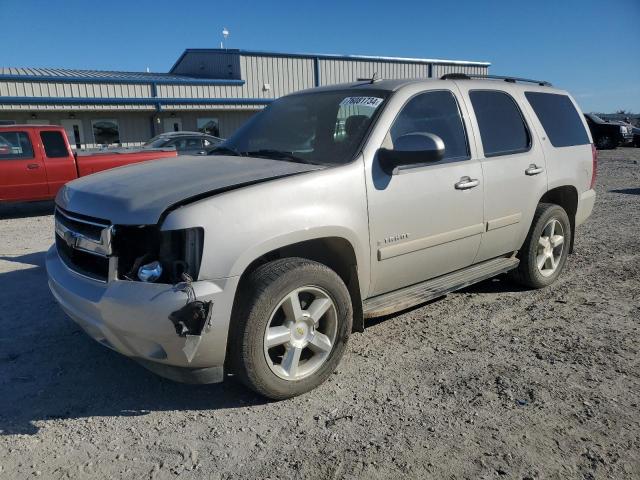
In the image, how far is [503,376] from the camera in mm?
3418

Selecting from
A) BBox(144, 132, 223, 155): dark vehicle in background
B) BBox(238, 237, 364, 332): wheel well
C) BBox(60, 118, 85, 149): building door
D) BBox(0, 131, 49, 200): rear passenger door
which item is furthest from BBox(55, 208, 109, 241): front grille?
BBox(60, 118, 85, 149): building door

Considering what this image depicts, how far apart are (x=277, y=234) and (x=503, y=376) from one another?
A: 1.76 m

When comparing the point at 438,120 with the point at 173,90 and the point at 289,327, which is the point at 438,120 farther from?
the point at 173,90

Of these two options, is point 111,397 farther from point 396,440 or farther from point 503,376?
point 503,376

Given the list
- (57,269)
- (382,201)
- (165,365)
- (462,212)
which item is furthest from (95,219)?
(462,212)

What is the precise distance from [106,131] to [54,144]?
13.1 meters

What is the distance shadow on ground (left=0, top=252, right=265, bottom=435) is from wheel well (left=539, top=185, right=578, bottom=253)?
3678mm

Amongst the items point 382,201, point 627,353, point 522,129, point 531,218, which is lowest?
point 627,353

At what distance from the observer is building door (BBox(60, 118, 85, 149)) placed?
21.2 metres

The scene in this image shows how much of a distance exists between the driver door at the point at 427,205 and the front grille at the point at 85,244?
5.27 feet

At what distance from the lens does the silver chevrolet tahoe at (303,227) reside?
2.76 metres

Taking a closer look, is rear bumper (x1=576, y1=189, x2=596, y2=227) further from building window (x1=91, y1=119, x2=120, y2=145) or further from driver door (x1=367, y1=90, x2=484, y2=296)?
building window (x1=91, y1=119, x2=120, y2=145)

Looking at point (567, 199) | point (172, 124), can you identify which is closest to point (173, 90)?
point (172, 124)

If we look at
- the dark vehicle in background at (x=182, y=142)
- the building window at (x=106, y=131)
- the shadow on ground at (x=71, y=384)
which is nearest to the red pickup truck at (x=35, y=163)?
the dark vehicle in background at (x=182, y=142)
